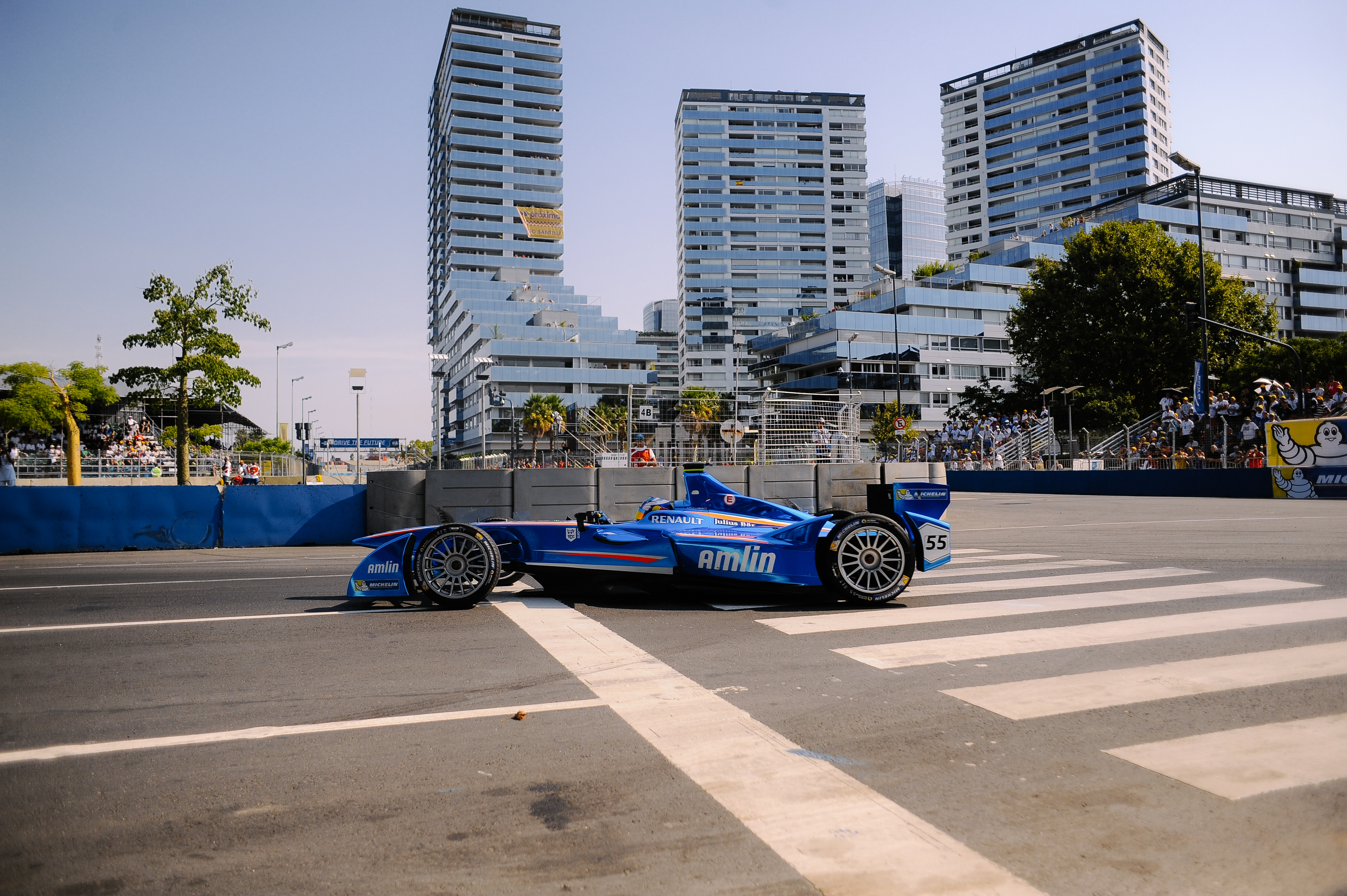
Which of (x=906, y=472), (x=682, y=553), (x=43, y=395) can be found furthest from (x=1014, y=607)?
(x=43, y=395)

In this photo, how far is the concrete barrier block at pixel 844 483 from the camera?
58.5 ft

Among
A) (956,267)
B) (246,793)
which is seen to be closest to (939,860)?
(246,793)

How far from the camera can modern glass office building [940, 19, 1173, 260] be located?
384 ft

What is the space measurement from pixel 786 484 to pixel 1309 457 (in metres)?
16.2

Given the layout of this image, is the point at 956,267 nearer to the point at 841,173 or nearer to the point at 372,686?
the point at 841,173

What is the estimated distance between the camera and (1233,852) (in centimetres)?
271

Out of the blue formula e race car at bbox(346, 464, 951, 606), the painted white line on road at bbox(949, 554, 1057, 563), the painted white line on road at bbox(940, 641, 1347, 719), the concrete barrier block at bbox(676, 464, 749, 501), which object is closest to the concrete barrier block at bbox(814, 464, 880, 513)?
the concrete barrier block at bbox(676, 464, 749, 501)

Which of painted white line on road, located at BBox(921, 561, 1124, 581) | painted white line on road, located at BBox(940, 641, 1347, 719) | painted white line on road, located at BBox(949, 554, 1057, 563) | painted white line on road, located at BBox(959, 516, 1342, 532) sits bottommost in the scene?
painted white line on road, located at BBox(959, 516, 1342, 532)

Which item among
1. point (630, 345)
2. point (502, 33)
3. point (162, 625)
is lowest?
point (162, 625)

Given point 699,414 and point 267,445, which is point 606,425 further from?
point 267,445

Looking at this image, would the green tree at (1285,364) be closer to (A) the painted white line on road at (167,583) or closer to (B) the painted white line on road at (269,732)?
(A) the painted white line on road at (167,583)

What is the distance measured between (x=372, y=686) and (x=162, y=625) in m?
3.01

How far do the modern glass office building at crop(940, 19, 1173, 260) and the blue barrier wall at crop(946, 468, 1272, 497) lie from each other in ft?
278

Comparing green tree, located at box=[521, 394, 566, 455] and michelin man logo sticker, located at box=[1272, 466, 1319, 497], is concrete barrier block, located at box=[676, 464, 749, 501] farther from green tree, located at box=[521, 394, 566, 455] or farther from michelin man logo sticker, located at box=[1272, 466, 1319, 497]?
green tree, located at box=[521, 394, 566, 455]
